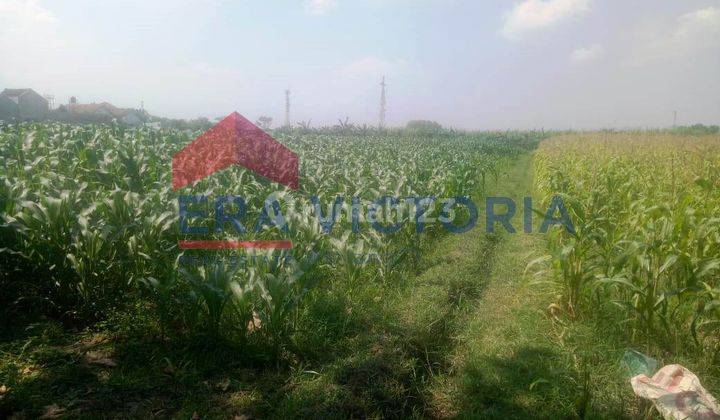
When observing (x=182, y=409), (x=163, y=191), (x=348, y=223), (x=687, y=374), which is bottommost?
(x=182, y=409)

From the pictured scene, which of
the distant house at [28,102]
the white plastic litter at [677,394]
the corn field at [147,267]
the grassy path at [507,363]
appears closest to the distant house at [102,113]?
the distant house at [28,102]

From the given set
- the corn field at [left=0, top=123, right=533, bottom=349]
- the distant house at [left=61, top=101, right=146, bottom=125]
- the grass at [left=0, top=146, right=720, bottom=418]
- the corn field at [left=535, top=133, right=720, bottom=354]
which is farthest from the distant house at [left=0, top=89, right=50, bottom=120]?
the corn field at [left=535, top=133, right=720, bottom=354]

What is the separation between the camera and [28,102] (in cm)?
2212

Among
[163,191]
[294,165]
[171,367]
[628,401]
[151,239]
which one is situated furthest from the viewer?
[294,165]

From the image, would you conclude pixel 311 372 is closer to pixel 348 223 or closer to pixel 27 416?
pixel 27 416

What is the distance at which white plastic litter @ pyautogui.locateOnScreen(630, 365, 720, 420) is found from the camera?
7.43ft

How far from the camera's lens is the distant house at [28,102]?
2070 centimetres

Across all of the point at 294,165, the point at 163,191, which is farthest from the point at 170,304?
the point at 294,165

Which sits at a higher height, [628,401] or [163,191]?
[163,191]

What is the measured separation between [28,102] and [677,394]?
28461 millimetres

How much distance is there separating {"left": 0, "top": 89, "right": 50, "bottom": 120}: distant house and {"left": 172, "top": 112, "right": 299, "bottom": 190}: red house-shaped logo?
1617 centimetres

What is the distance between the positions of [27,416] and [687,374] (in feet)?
12.6

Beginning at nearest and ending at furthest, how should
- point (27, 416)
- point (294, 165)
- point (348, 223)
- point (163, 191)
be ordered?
point (27, 416) < point (163, 191) < point (348, 223) < point (294, 165)

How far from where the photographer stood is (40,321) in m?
3.30
